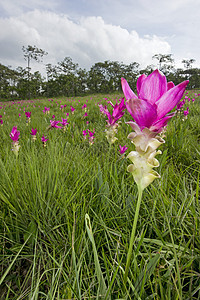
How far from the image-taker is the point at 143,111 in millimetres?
589

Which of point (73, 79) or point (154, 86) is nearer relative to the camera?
point (154, 86)

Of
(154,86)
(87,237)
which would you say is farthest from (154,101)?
(87,237)

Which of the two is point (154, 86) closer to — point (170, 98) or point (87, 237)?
point (170, 98)

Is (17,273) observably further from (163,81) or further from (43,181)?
(163,81)

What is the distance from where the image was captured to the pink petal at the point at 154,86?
0.62m

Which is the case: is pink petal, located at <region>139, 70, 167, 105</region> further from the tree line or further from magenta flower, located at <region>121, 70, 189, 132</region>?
the tree line

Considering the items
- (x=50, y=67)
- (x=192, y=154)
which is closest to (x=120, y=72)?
(x=50, y=67)

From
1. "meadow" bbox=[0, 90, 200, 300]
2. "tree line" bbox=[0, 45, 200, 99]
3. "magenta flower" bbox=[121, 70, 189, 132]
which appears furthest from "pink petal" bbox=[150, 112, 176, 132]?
"tree line" bbox=[0, 45, 200, 99]

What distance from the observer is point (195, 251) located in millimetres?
944

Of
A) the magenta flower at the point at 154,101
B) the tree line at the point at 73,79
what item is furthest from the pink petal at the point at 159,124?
the tree line at the point at 73,79

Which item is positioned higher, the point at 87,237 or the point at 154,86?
the point at 154,86

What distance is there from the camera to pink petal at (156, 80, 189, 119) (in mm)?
569

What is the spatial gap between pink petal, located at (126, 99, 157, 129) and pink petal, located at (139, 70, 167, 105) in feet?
0.27

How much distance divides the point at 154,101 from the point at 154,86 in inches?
2.1
